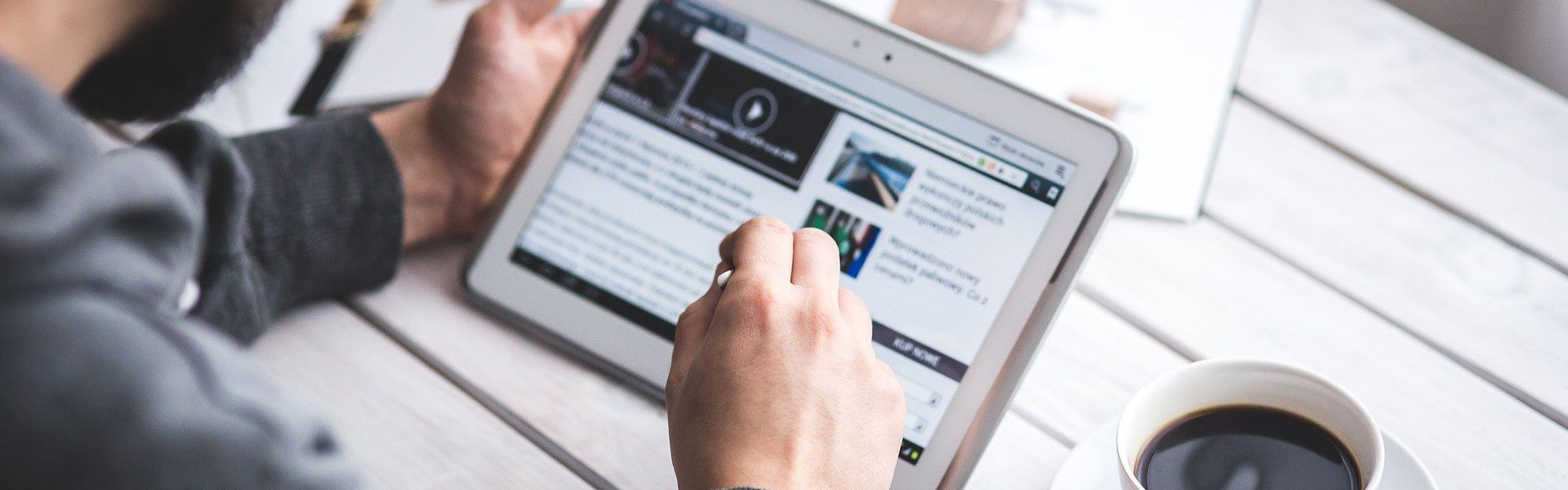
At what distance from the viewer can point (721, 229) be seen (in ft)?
1.98

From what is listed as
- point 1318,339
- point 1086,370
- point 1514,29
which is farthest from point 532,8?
point 1514,29

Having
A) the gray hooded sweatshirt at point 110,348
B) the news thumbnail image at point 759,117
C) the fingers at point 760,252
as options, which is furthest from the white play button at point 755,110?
the gray hooded sweatshirt at point 110,348

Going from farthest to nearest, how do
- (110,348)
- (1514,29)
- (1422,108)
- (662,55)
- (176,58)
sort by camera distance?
1. (1514,29)
2. (1422,108)
3. (662,55)
4. (176,58)
5. (110,348)

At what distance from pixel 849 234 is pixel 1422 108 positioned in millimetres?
473

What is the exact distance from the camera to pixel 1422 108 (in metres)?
0.77

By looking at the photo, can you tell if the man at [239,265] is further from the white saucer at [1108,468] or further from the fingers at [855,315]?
the white saucer at [1108,468]

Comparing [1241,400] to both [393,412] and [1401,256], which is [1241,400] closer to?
[1401,256]

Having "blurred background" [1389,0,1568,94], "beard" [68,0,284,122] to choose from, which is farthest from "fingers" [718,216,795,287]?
"blurred background" [1389,0,1568,94]

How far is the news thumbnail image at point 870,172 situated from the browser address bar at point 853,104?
2 cm

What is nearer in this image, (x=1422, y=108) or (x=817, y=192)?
(x=817, y=192)

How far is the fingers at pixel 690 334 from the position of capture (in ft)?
1.60

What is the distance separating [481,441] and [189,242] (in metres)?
0.29

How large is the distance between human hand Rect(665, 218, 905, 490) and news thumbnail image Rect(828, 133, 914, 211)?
3.4 inches

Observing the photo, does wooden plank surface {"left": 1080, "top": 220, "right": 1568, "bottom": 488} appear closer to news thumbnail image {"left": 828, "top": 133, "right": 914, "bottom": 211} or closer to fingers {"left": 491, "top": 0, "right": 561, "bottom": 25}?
news thumbnail image {"left": 828, "top": 133, "right": 914, "bottom": 211}
